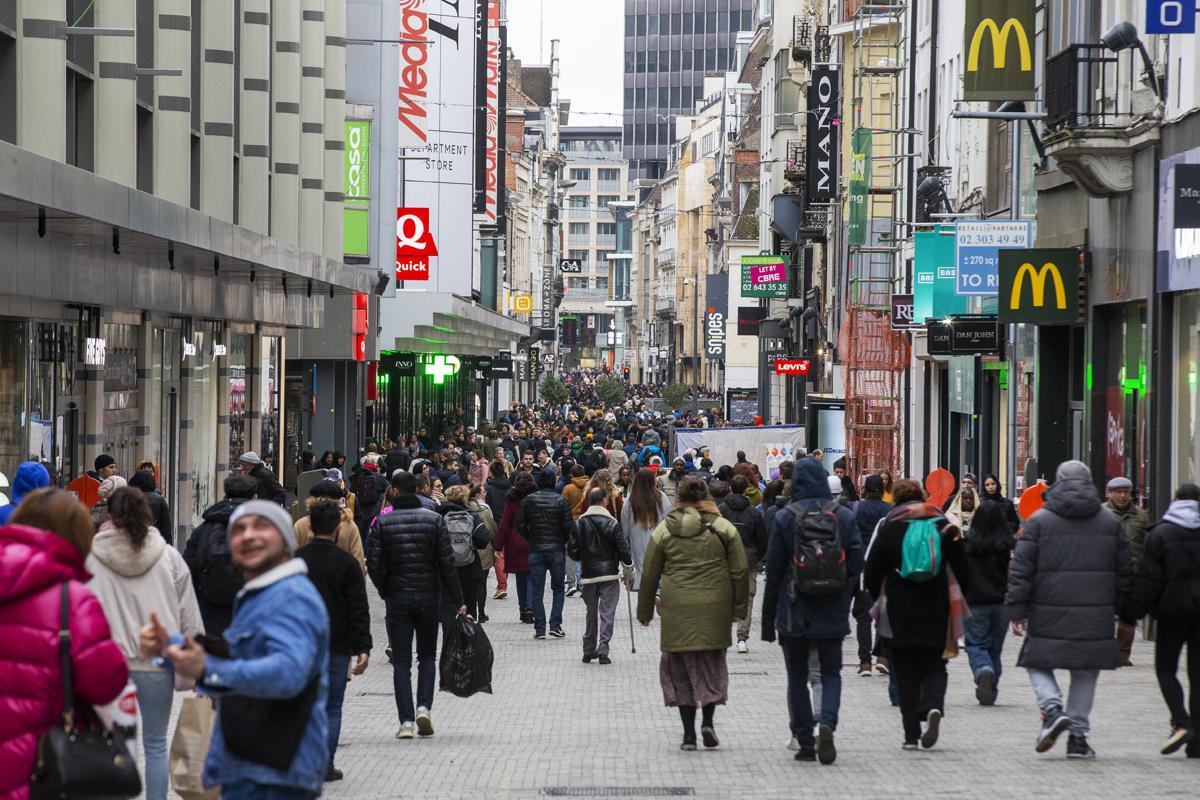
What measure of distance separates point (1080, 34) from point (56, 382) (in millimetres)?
12131

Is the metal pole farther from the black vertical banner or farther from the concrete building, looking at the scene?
the black vertical banner

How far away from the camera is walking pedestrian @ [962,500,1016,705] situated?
14023 mm

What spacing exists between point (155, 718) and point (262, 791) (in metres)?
2.63

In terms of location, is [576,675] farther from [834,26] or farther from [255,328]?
[834,26]

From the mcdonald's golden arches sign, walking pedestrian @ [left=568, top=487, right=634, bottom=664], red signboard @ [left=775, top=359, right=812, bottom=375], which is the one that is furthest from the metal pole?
red signboard @ [left=775, top=359, right=812, bottom=375]

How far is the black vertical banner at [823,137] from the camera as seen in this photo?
173 ft

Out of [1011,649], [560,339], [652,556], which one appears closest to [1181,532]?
[652,556]

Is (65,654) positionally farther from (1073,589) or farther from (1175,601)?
(1175,601)

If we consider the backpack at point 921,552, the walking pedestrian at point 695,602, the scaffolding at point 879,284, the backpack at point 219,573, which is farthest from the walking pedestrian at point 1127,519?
the scaffolding at point 879,284

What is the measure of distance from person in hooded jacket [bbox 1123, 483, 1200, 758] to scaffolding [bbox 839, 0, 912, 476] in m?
25.6

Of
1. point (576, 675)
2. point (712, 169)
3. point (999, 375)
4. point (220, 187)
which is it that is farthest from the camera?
point (712, 169)

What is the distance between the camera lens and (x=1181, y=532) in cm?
1123

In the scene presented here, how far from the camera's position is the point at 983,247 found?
82.2ft

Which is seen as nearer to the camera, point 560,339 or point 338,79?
point 338,79
